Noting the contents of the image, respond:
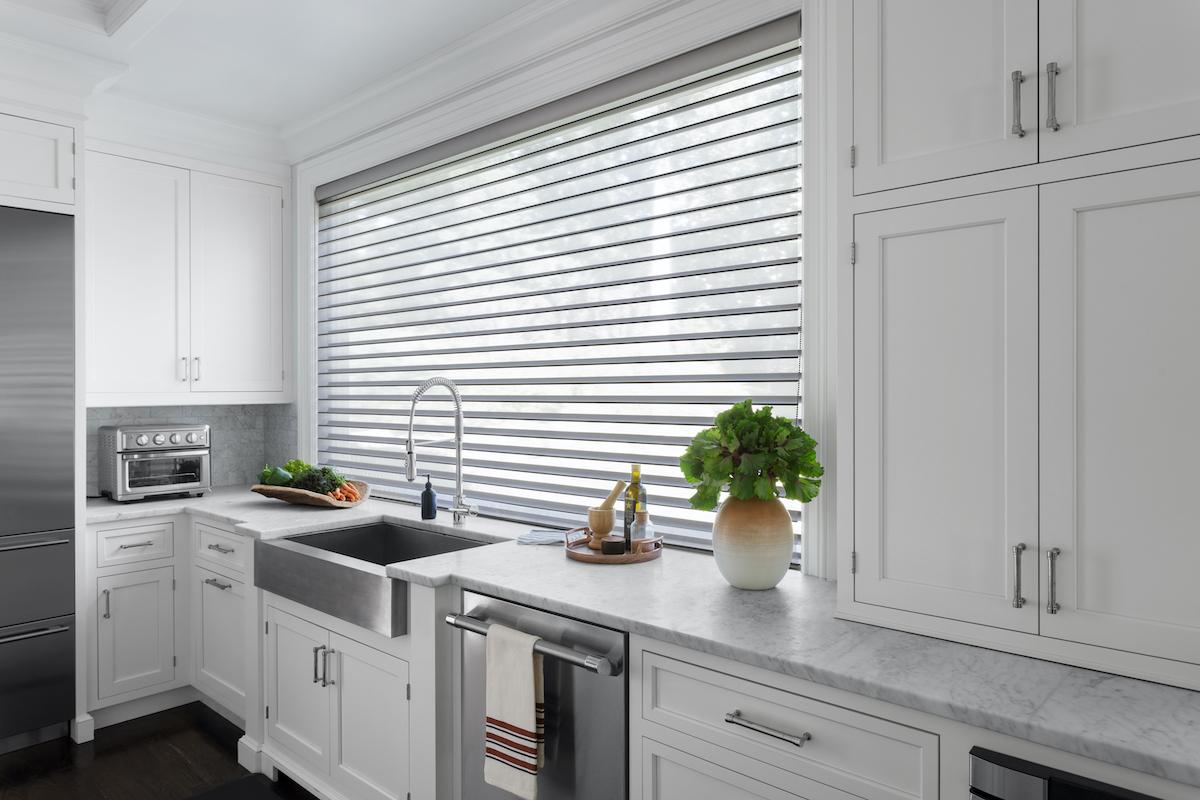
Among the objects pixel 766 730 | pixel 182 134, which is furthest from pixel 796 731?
pixel 182 134

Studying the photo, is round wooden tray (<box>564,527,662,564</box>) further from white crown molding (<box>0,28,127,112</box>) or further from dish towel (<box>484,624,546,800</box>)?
white crown molding (<box>0,28,127,112</box>)

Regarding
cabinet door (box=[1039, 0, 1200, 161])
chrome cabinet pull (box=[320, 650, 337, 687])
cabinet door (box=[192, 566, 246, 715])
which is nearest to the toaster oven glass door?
cabinet door (box=[192, 566, 246, 715])

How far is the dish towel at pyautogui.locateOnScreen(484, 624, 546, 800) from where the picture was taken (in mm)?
1779

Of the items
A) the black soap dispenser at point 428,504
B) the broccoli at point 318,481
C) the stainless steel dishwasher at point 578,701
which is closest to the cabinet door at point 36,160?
the broccoli at point 318,481

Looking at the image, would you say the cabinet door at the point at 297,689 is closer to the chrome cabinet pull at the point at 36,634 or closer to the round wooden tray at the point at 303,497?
the round wooden tray at the point at 303,497

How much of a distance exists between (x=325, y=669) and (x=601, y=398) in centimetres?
127

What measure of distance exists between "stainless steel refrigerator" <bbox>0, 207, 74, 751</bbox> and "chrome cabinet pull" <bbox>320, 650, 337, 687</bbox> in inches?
51.2

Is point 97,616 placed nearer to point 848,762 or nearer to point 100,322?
point 100,322

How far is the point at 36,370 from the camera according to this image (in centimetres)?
290

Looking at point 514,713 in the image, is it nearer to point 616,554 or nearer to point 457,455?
point 616,554

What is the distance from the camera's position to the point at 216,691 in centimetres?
319

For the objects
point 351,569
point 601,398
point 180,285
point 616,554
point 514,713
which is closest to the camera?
point 514,713

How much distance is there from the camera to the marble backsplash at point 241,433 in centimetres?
401

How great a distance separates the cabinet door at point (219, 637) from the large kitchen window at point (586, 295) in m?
0.78
